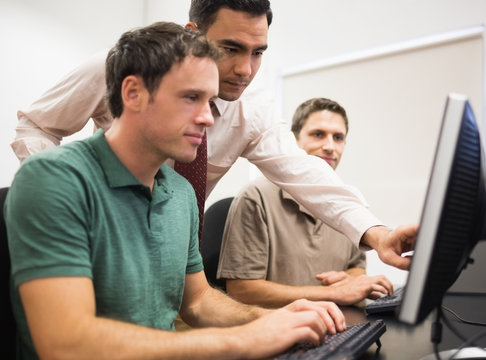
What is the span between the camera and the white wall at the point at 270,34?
266 cm

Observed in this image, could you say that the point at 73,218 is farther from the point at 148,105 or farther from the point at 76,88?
the point at 76,88

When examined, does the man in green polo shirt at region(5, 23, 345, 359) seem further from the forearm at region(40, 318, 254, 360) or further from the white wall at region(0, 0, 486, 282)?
the white wall at region(0, 0, 486, 282)

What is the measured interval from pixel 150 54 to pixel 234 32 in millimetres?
460

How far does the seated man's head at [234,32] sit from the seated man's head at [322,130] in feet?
2.35

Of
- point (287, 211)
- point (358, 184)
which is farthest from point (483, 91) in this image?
point (287, 211)

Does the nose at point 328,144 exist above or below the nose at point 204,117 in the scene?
below

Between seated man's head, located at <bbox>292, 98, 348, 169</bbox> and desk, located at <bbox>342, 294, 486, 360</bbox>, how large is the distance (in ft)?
2.63

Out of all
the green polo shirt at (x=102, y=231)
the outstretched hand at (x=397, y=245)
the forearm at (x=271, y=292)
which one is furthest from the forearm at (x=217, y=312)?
the forearm at (x=271, y=292)

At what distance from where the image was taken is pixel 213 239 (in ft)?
5.55

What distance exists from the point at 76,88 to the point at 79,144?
0.53 m

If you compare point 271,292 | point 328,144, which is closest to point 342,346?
point 271,292

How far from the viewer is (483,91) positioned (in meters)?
2.45

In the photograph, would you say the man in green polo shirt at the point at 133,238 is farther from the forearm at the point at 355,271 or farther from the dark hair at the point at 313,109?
the dark hair at the point at 313,109

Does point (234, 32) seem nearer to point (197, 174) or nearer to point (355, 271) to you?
point (197, 174)
